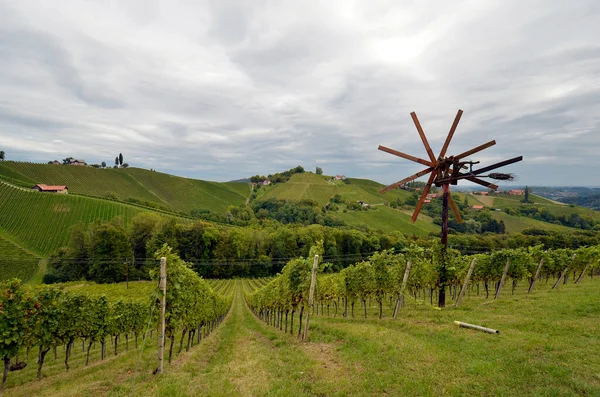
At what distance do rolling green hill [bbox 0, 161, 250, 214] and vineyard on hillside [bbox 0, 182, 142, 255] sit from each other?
23.3 metres

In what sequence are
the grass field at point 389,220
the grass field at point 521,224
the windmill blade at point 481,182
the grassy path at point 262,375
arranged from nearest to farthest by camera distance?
the grassy path at point 262,375, the windmill blade at point 481,182, the grass field at point 521,224, the grass field at point 389,220

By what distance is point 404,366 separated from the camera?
772 centimetres

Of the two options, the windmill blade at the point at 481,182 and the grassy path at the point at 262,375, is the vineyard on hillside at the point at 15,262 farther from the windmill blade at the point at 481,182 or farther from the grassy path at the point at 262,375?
the windmill blade at the point at 481,182

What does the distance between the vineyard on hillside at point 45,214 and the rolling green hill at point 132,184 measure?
23.3 metres

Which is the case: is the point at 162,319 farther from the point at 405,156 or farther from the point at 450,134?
the point at 450,134

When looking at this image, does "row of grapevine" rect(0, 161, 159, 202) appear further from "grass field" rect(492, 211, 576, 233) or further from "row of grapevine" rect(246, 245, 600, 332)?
"grass field" rect(492, 211, 576, 233)

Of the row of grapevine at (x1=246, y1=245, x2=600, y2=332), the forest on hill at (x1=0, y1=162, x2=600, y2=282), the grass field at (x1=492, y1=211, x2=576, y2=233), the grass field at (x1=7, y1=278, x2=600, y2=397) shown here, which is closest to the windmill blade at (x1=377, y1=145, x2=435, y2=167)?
the forest on hill at (x1=0, y1=162, x2=600, y2=282)

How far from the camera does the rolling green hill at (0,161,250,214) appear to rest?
121500 mm

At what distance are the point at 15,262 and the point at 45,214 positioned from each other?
2574cm

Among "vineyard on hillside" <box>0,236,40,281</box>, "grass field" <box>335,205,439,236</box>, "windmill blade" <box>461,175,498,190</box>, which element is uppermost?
"windmill blade" <box>461,175,498,190</box>

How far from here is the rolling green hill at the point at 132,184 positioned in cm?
12150

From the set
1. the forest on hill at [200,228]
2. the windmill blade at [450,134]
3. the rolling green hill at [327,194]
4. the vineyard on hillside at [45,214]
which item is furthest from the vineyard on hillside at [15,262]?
the rolling green hill at [327,194]

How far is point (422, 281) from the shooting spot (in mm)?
20219

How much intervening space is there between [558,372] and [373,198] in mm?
170001
